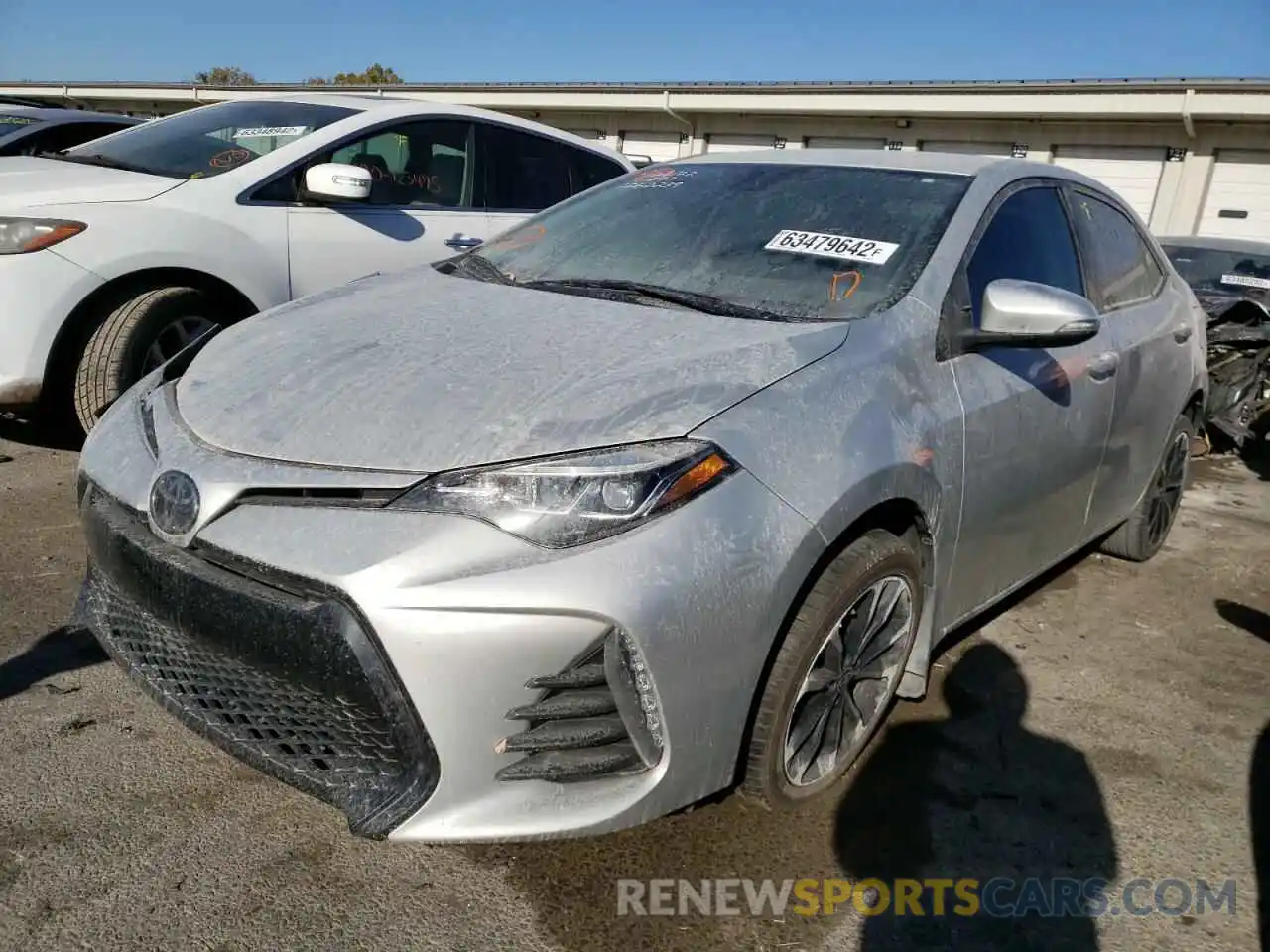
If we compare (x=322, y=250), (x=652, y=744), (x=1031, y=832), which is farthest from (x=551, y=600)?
(x=322, y=250)

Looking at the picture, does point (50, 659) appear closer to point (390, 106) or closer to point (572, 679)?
point (572, 679)

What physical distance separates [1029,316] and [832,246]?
0.55 meters

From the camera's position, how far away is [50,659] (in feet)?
9.20

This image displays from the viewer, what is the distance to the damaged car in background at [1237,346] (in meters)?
6.75

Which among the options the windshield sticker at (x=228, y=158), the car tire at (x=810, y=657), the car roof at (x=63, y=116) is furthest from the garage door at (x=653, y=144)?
the car tire at (x=810, y=657)

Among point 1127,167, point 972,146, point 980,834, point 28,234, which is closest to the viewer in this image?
point 980,834

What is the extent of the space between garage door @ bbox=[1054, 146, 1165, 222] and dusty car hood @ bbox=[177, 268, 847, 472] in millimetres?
15571

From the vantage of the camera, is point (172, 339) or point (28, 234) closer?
point (28, 234)

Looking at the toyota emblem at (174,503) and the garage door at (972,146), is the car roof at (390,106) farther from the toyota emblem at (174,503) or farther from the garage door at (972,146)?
the garage door at (972,146)

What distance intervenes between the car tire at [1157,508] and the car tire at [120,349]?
4.04m

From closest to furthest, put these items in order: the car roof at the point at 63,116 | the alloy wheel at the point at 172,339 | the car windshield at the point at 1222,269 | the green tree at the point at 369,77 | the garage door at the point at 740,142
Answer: the alloy wheel at the point at 172,339
the car windshield at the point at 1222,269
the car roof at the point at 63,116
the garage door at the point at 740,142
the green tree at the point at 369,77

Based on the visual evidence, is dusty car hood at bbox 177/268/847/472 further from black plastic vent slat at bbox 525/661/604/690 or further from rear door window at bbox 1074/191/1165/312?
rear door window at bbox 1074/191/1165/312

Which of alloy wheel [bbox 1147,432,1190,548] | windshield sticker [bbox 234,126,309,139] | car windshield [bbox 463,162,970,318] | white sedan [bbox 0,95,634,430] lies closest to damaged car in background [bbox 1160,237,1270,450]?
alloy wheel [bbox 1147,432,1190,548]

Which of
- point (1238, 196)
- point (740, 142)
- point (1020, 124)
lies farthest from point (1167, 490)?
point (740, 142)
